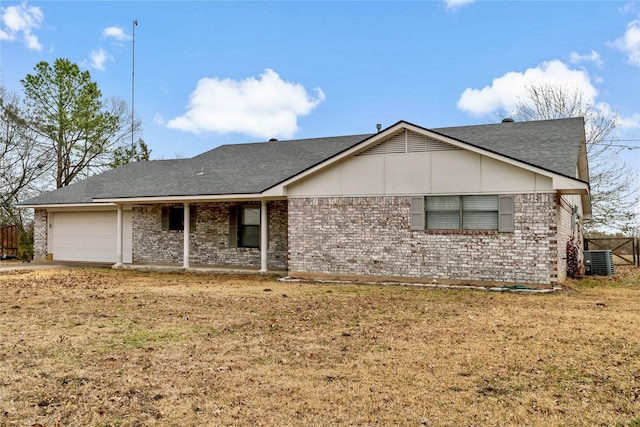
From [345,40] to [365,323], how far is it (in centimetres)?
1658

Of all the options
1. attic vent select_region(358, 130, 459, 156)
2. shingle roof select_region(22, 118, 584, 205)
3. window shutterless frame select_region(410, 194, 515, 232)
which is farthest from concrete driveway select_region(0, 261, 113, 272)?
window shutterless frame select_region(410, 194, 515, 232)

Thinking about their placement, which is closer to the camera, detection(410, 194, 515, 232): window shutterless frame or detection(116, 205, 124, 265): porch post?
detection(410, 194, 515, 232): window shutterless frame

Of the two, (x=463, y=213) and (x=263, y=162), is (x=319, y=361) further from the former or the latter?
(x=263, y=162)

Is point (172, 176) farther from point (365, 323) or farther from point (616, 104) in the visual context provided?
point (616, 104)

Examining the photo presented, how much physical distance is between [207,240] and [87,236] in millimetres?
6667

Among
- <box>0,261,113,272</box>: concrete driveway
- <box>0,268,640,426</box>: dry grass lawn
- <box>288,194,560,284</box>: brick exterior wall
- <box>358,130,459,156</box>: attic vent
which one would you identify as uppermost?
<box>358,130,459,156</box>: attic vent

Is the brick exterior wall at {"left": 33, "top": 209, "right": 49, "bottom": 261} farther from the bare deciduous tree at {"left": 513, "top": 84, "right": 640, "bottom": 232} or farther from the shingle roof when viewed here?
the bare deciduous tree at {"left": 513, "top": 84, "right": 640, "bottom": 232}

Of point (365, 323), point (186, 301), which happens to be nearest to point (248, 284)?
point (186, 301)

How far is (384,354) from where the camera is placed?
5.59 meters

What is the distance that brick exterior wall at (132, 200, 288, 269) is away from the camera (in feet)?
52.9

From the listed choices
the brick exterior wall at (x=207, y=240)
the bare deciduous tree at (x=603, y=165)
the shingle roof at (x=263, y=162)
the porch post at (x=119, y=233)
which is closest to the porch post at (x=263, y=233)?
the shingle roof at (x=263, y=162)

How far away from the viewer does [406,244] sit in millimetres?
12570

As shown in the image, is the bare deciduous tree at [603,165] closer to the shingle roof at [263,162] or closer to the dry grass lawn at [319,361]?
the shingle roof at [263,162]

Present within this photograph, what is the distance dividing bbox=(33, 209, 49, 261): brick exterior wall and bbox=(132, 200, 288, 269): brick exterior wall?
5417mm
